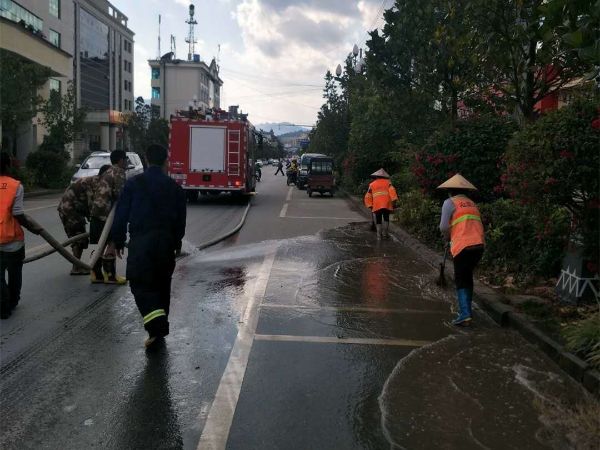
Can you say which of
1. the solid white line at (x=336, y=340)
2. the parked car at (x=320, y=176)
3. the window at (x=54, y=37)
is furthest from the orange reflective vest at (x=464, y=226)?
the window at (x=54, y=37)

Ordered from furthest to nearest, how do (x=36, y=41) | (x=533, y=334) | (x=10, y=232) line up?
(x=36, y=41) < (x=10, y=232) < (x=533, y=334)

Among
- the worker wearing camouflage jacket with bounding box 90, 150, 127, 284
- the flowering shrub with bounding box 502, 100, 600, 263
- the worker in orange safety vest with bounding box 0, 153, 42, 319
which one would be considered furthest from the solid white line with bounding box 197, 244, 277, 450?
the flowering shrub with bounding box 502, 100, 600, 263

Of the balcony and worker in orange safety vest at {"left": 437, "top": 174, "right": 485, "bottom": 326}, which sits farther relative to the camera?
the balcony

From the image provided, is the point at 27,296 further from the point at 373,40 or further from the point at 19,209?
the point at 373,40

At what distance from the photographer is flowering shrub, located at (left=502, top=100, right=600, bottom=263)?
19.2 feet

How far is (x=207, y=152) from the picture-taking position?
20.8m

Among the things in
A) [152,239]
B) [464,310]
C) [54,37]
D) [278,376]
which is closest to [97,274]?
[152,239]

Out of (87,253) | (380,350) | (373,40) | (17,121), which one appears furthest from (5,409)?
(17,121)

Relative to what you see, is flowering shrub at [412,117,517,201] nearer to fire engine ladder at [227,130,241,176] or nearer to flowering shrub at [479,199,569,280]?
flowering shrub at [479,199,569,280]

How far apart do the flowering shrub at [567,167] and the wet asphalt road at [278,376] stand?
56.9 inches

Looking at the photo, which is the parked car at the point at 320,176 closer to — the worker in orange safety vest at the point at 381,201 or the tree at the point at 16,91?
the tree at the point at 16,91

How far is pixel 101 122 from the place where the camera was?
66.0 m

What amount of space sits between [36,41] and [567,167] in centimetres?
3171

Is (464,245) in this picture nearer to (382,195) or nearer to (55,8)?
(382,195)
